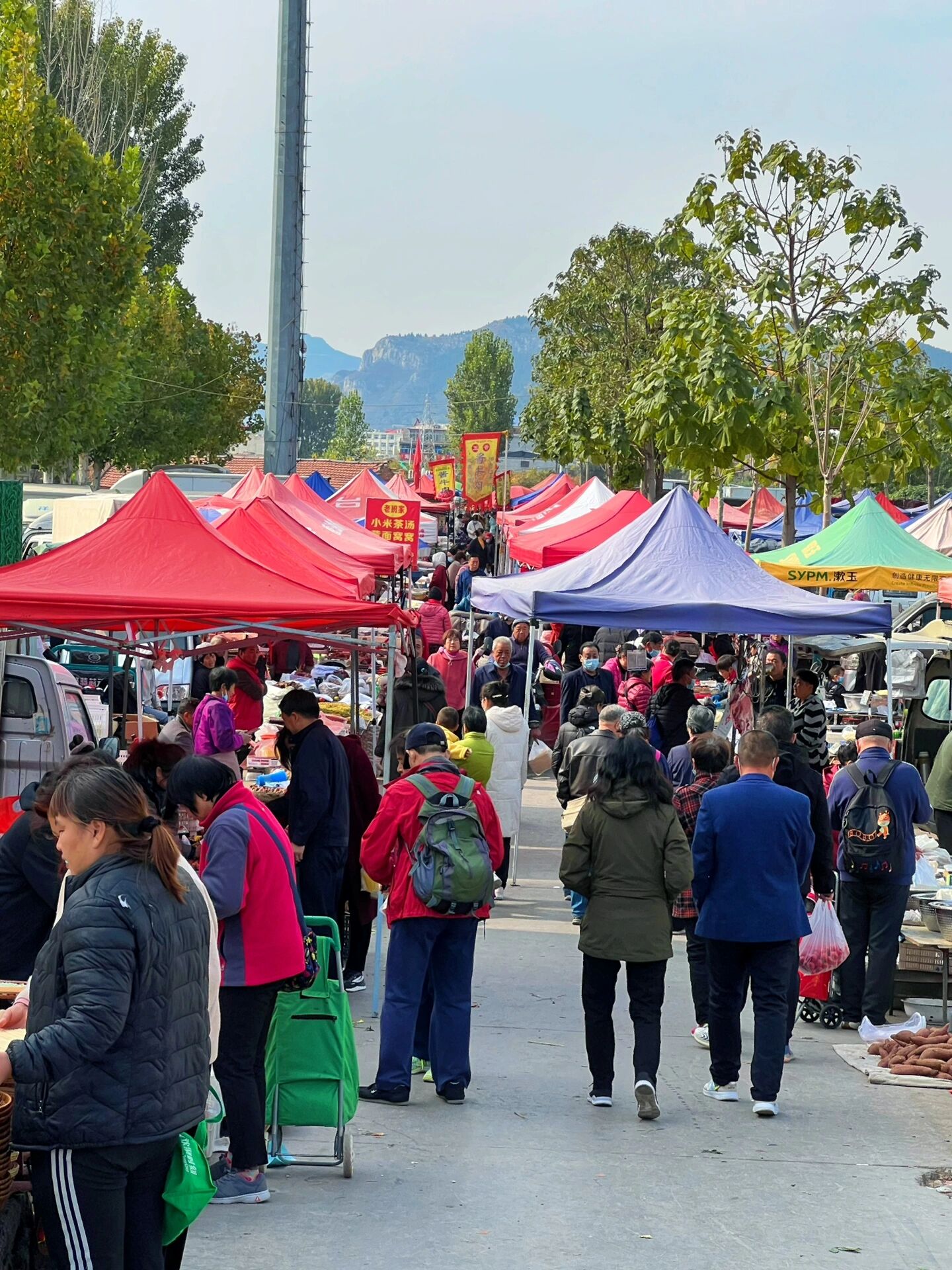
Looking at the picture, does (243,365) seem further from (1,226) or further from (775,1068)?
(775,1068)

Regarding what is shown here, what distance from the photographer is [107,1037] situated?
375 cm

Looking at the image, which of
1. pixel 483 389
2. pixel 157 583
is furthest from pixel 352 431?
pixel 157 583

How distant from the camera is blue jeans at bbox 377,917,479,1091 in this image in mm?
7312

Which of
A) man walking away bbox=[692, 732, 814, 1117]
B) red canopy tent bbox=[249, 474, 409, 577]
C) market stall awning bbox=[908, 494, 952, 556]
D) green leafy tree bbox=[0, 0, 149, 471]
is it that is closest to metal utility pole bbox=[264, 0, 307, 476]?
green leafy tree bbox=[0, 0, 149, 471]

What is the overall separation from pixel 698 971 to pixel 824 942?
74 cm

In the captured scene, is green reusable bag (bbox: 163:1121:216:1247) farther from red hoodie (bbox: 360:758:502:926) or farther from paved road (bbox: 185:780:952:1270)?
red hoodie (bbox: 360:758:502:926)

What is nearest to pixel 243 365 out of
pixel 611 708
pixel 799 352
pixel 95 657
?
pixel 95 657

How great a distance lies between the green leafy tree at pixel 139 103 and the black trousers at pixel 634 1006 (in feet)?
107

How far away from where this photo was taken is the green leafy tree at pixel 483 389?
13188 centimetres

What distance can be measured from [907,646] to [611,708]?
717cm

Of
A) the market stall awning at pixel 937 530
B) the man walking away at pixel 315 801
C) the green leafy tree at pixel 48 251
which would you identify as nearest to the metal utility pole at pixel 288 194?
the green leafy tree at pixel 48 251

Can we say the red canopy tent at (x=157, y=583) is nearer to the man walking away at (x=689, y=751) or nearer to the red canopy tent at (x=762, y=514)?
the man walking away at (x=689, y=751)

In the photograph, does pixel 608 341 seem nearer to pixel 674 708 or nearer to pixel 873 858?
pixel 674 708

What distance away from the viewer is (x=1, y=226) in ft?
62.0
